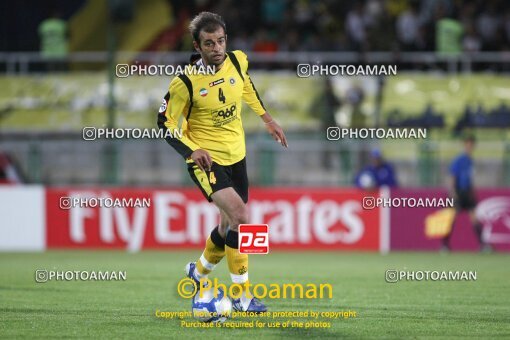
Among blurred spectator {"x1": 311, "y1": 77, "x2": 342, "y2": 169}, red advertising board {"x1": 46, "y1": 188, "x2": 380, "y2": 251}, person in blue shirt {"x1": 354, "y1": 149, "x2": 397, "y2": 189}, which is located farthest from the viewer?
blurred spectator {"x1": 311, "y1": 77, "x2": 342, "y2": 169}

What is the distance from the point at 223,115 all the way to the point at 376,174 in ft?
36.9

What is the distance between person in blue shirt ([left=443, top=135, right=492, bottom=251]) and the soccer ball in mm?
11655

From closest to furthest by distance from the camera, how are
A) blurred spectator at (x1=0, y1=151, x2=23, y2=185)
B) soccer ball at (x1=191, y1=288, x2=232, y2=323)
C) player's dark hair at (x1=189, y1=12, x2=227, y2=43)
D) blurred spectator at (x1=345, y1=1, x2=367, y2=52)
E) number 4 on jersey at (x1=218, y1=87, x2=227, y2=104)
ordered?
soccer ball at (x1=191, y1=288, x2=232, y2=323)
player's dark hair at (x1=189, y1=12, x2=227, y2=43)
number 4 on jersey at (x1=218, y1=87, x2=227, y2=104)
blurred spectator at (x1=0, y1=151, x2=23, y2=185)
blurred spectator at (x1=345, y1=1, x2=367, y2=52)

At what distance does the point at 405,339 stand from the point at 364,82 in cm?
1565

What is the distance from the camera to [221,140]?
9859 mm

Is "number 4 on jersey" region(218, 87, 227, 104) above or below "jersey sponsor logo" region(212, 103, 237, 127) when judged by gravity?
above

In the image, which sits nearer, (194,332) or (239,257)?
(194,332)

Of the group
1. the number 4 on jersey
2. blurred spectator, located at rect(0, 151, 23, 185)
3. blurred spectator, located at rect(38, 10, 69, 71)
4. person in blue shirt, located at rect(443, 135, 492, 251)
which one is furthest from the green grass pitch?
blurred spectator, located at rect(38, 10, 69, 71)

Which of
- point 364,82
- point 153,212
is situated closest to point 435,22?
point 364,82

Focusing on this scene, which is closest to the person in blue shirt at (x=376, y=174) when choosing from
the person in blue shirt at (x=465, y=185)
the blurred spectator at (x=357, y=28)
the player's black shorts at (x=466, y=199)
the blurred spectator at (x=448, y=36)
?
the person in blue shirt at (x=465, y=185)

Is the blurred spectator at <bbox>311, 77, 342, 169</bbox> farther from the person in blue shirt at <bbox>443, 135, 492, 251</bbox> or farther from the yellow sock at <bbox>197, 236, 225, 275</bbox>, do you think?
the yellow sock at <bbox>197, 236, 225, 275</bbox>

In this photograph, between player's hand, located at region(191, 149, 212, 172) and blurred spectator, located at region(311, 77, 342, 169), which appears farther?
blurred spectator, located at region(311, 77, 342, 169)

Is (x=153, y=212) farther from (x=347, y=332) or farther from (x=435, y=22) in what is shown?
(x=347, y=332)

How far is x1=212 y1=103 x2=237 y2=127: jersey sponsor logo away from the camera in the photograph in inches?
386
